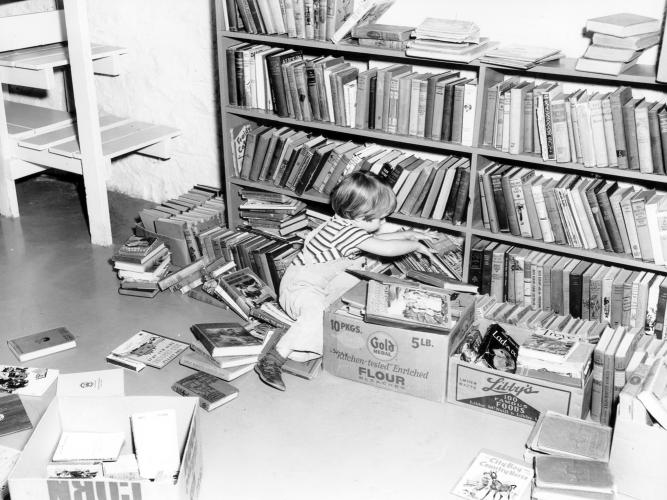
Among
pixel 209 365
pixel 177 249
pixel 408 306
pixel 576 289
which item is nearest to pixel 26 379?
pixel 209 365

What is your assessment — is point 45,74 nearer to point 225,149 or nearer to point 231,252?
point 225,149

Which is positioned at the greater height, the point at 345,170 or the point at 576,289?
the point at 345,170

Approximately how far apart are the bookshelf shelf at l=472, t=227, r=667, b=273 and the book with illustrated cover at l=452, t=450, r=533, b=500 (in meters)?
1.16

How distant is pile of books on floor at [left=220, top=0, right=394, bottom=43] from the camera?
4.01 metres

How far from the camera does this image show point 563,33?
12.4 ft

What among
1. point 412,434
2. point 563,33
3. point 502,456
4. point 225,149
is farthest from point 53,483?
point 563,33

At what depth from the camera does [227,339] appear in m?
3.71

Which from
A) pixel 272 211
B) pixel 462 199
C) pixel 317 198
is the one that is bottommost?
pixel 272 211

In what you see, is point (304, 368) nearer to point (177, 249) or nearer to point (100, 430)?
point (100, 430)

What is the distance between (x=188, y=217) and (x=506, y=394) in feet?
7.58

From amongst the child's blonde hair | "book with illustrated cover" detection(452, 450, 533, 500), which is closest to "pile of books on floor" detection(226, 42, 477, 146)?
the child's blonde hair

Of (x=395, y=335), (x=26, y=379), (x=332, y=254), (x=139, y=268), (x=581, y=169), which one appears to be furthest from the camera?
(x=139, y=268)

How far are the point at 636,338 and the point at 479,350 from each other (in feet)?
2.16

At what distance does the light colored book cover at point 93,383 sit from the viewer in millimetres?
3398
